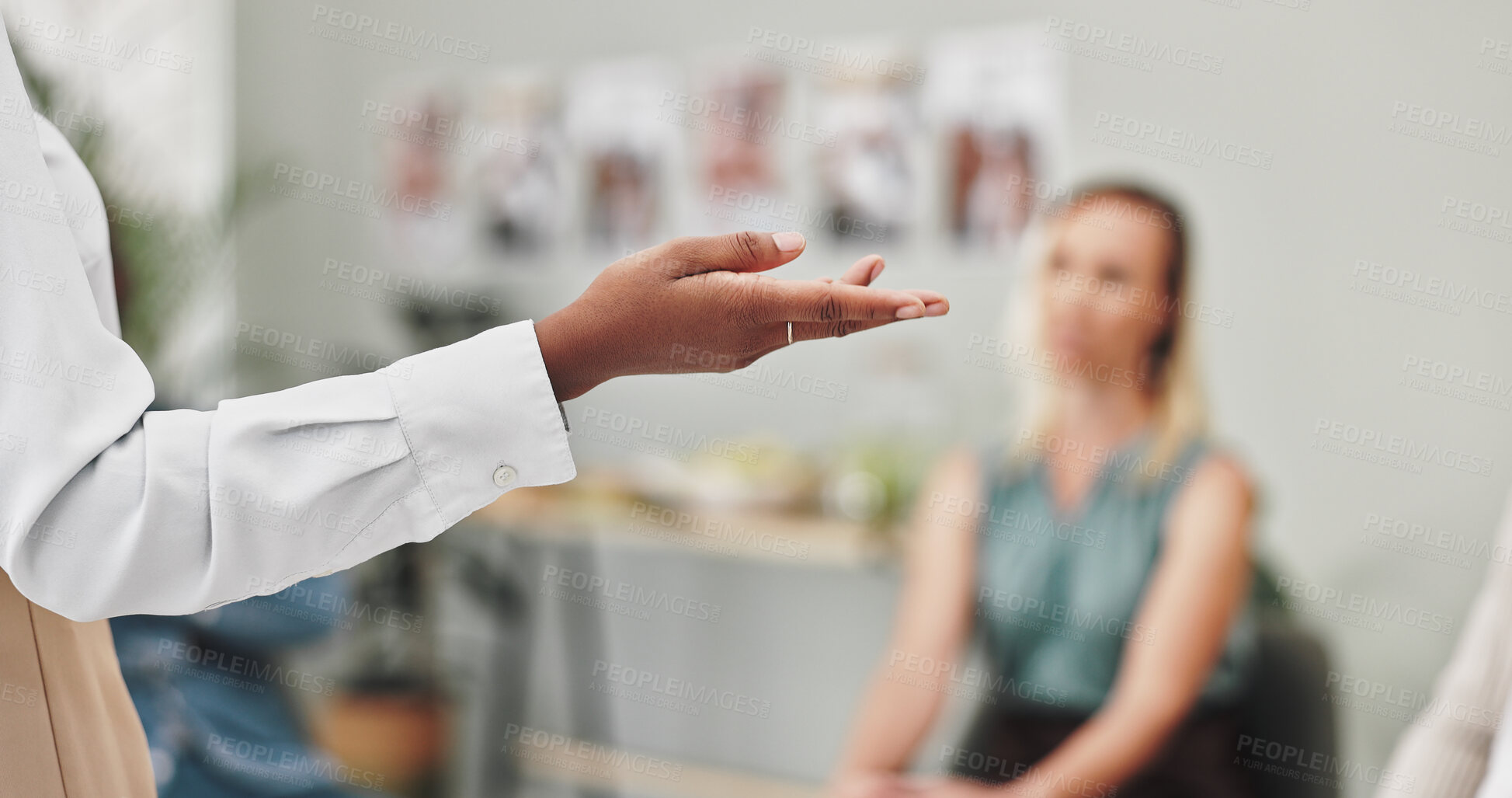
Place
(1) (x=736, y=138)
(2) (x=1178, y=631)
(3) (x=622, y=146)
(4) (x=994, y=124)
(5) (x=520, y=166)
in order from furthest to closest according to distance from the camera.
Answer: (5) (x=520, y=166) < (3) (x=622, y=146) < (1) (x=736, y=138) < (4) (x=994, y=124) < (2) (x=1178, y=631)

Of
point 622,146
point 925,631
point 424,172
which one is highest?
point 622,146

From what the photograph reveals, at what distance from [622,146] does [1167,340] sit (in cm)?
124

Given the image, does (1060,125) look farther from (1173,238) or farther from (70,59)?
(70,59)

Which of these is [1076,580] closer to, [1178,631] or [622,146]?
[1178,631]

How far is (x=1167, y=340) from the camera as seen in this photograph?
1527mm

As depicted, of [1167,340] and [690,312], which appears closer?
[690,312]

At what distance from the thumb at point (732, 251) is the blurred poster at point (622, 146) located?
5.29ft

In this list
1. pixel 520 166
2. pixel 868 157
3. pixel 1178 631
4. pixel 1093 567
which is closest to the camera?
pixel 1178 631

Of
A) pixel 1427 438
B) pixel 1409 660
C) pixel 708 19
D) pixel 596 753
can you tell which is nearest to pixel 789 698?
pixel 596 753

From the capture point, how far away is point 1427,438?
1567 mm

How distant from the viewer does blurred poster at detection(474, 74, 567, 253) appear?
224 centimetres

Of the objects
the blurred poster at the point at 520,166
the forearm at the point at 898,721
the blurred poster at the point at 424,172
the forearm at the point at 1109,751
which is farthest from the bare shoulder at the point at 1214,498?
the blurred poster at the point at 424,172

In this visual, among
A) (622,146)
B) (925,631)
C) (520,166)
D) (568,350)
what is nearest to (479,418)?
(568,350)

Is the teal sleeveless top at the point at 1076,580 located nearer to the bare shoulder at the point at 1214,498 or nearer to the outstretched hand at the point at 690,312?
the bare shoulder at the point at 1214,498
